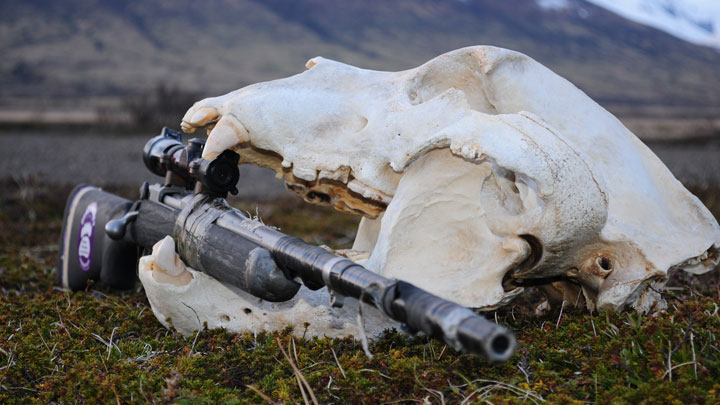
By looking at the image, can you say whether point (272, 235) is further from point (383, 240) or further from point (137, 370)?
point (137, 370)

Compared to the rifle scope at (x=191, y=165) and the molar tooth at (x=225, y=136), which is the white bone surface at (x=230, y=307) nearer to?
the rifle scope at (x=191, y=165)

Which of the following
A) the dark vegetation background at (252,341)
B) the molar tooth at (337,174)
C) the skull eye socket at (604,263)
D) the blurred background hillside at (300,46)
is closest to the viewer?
the dark vegetation background at (252,341)

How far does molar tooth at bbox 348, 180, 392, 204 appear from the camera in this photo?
12.7 ft

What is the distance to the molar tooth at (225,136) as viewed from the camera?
12.4 ft

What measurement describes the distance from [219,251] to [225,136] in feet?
2.33

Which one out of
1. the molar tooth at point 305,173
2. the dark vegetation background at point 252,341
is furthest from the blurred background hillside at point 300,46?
the molar tooth at point 305,173

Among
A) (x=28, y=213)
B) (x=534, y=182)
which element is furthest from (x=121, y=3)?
(x=534, y=182)

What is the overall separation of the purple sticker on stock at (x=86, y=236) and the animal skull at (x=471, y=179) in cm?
169

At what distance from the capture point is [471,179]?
374cm

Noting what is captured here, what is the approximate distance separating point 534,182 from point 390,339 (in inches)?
52.6

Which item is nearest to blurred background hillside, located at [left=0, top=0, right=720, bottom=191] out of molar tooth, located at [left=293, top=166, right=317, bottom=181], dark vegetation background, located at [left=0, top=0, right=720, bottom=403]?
dark vegetation background, located at [left=0, top=0, right=720, bottom=403]

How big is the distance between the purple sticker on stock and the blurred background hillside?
28856mm

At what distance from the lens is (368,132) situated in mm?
3881

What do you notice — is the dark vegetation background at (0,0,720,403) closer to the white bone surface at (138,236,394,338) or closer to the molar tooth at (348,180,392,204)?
the white bone surface at (138,236,394,338)
